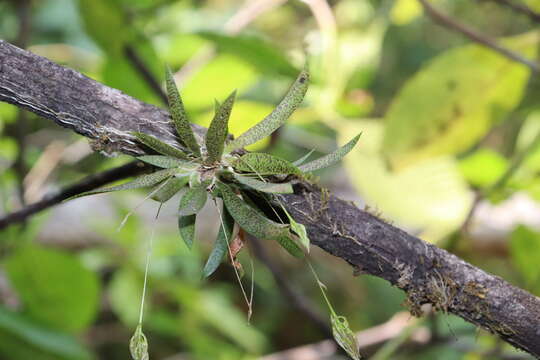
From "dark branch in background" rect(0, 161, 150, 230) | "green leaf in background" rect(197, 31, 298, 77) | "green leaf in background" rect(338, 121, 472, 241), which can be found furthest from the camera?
"green leaf in background" rect(338, 121, 472, 241)

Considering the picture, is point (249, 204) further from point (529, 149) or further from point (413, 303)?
point (529, 149)

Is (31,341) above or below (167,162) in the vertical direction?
below

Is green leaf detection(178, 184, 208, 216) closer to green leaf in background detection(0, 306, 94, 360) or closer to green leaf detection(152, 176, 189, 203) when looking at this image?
green leaf detection(152, 176, 189, 203)

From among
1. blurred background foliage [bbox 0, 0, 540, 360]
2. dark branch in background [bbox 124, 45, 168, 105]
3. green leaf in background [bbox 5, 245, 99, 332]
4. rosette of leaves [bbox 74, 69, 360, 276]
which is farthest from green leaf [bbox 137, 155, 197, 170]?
green leaf in background [bbox 5, 245, 99, 332]

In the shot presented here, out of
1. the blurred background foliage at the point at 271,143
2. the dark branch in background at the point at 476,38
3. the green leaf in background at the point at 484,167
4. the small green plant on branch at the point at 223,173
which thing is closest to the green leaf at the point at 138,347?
the small green plant on branch at the point at 223,173

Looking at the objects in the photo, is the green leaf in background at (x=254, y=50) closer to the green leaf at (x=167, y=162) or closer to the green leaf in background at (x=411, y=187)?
the green leaf in background at (x=411, y=187)

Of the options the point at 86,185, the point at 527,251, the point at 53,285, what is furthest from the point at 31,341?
the point at 527,251

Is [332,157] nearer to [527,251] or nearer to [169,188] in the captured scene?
[169,188]

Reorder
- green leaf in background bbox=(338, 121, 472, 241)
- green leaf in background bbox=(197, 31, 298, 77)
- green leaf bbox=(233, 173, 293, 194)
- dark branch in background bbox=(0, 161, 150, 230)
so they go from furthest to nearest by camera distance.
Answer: green leaf in background bbox=(338, 121, 472, 241), green leaf in background bbox=(197, 31, 298, 77), dark branch in background bbox=(0, 161, 150, 230), green leaf bbox=(233, 173, 293, 194)

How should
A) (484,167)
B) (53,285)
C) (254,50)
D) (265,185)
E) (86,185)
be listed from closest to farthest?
1. (265,185)
2. (86,185)
3. (254,50)
4. (53,285)
5. (484,167)
